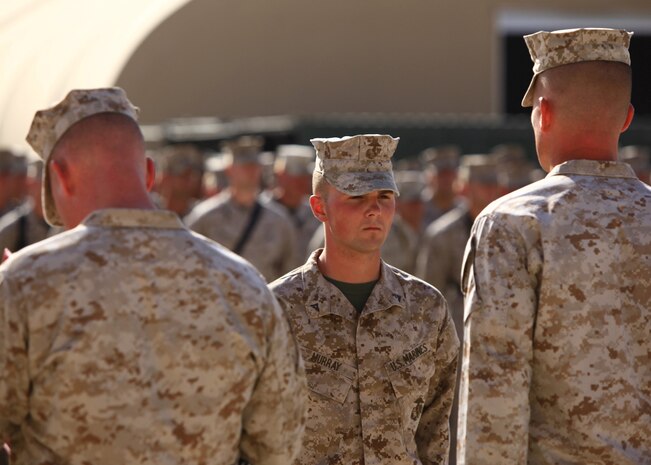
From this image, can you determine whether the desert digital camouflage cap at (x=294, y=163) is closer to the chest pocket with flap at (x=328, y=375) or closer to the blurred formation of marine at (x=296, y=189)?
the blurred formation of marine at (x=296, y=189)

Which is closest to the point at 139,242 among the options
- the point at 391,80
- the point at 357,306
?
the point at 357,306

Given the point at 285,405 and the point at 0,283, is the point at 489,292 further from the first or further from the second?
the point at 0,283

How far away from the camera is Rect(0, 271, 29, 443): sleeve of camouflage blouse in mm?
3908

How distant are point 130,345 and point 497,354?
125cm

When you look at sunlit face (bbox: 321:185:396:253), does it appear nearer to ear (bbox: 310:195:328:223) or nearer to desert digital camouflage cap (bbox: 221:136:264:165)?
ear (bbox: 310:195:328:223)

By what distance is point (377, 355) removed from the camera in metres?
5.31

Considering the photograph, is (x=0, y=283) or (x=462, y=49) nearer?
(x=0, y=283)

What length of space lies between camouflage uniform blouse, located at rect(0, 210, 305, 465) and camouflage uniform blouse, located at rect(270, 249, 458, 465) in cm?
107

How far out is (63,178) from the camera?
414cm

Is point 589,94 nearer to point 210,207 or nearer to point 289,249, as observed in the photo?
point 289,249

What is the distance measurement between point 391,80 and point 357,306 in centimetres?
2356

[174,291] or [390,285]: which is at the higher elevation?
[174,291]

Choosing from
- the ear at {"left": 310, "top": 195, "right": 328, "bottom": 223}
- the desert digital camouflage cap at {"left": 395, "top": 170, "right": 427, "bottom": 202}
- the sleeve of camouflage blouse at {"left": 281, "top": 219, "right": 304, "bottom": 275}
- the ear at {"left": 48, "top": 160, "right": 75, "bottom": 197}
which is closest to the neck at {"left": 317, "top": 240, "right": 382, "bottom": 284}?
the ear at {"left": 310, "top": 195, "right": 328, "bottom": 223}

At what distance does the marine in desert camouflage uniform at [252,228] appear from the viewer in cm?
1112
